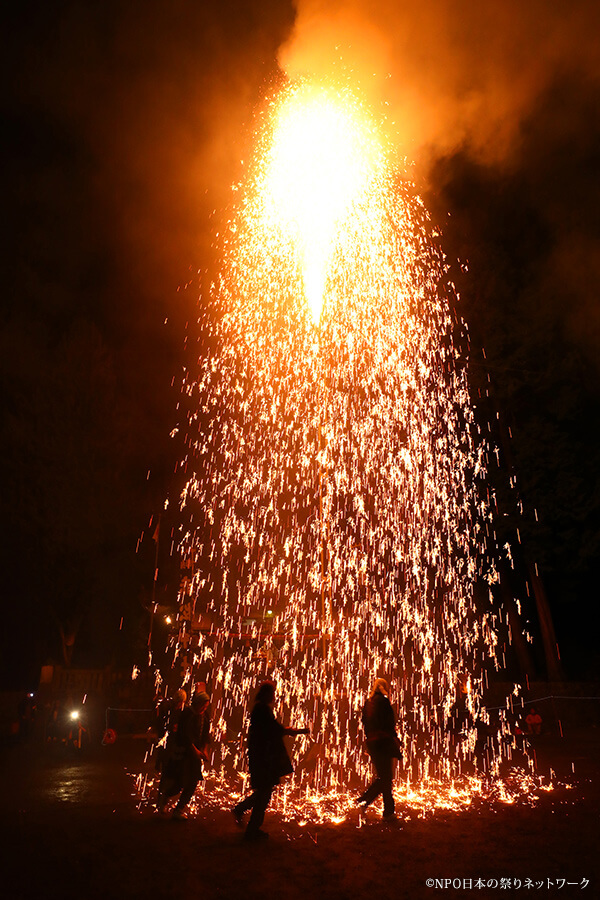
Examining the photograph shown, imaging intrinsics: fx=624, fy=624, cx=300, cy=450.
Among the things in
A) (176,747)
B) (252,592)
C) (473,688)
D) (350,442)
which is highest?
(350,442)

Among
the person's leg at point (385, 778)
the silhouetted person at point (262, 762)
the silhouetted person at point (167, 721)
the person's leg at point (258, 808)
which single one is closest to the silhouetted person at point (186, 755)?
the silhouetted person at point (167, 721)

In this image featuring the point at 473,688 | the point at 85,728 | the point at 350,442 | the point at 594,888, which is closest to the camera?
the point at 594,888

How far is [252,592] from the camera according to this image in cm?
2202

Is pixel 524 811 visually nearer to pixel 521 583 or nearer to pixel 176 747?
pixel 176 747

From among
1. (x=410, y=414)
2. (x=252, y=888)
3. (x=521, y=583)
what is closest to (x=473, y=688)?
(x=521, y=583)

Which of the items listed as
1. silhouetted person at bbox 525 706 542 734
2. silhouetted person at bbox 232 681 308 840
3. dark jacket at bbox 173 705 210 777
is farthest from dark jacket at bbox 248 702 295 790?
silhouetted person at bbox 525 706 542 734

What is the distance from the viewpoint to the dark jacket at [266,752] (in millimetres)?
6012

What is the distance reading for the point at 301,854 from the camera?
210 inches

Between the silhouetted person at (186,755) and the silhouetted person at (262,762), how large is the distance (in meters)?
0.78

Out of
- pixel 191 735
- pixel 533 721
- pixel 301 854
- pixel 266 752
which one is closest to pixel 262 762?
pixel 266 752

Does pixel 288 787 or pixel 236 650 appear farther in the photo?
pixel 236 650

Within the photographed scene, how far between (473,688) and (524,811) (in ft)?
42.4

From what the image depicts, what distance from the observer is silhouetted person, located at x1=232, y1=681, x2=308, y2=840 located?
5.81 meters

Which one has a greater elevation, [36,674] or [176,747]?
[36,674]
